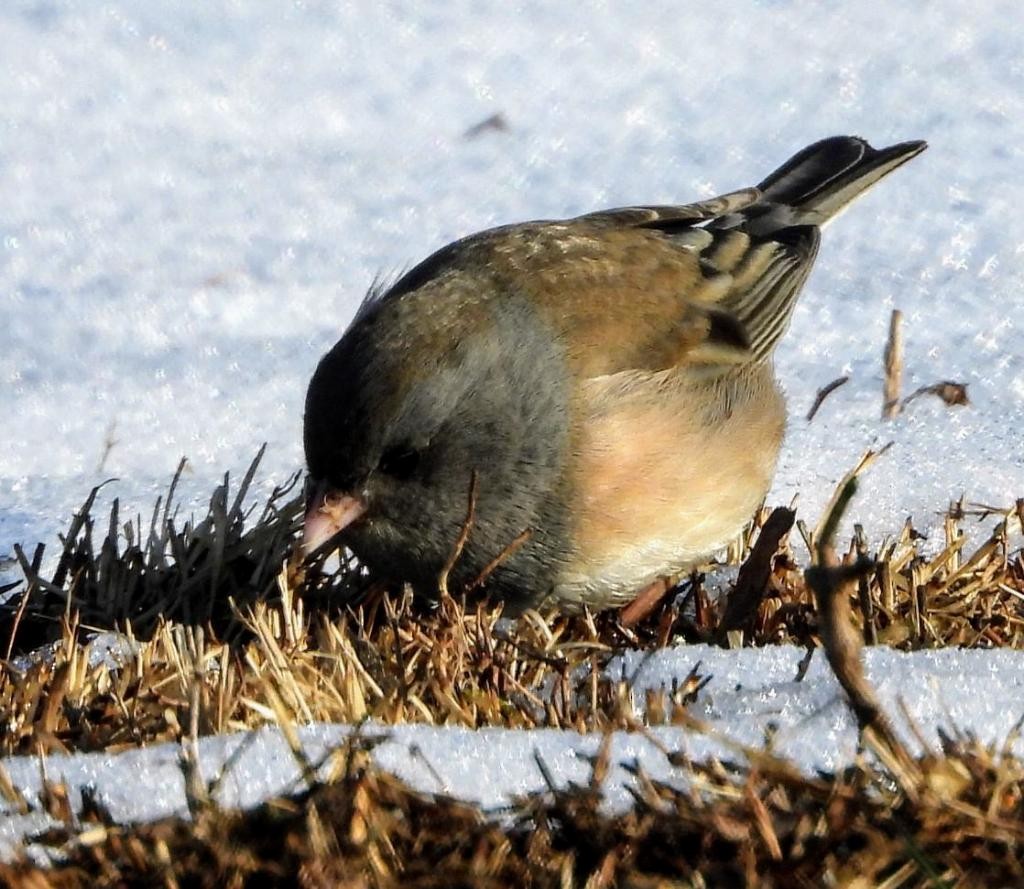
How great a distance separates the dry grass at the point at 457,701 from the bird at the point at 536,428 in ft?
0.43

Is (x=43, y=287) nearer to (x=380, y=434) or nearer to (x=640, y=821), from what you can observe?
(x=380, y=434)

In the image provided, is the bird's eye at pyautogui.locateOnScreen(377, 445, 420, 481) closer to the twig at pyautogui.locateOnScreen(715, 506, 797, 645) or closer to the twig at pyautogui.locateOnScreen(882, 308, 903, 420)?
the twig at pyautogui.locateOnScreen(715, 506, 797, 645)

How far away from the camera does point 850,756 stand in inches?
89.6

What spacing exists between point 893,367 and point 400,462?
186 cm

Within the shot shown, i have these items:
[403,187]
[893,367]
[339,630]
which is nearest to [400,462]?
[339,630]

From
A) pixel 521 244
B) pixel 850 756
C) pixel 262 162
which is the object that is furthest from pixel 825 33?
pixel 850 756

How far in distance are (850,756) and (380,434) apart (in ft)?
4.70

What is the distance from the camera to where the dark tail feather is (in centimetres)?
498

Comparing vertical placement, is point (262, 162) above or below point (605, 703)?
above

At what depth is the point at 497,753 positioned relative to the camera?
231cm

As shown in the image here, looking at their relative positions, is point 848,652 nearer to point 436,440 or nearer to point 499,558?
point 499,558

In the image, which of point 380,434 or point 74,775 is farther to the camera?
point 380,434

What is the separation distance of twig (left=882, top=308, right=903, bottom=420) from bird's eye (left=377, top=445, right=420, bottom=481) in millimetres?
1625

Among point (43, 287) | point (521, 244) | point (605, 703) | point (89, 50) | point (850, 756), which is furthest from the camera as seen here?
point (89, 50)
